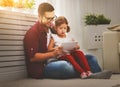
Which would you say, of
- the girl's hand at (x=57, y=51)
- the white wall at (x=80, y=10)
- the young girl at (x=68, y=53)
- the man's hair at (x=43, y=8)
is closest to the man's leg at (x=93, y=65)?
the young girl at (x=68, y=53)

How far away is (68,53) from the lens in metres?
3.27

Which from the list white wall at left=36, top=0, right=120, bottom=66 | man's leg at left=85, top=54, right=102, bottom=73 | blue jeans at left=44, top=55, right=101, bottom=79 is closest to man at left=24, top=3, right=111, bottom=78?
blue jeans at left=44, top=55, right=101, bottom=79

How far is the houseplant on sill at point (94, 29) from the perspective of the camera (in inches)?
167

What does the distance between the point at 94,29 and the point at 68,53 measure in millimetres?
1090

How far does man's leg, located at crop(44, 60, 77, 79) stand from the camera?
10.2 ft

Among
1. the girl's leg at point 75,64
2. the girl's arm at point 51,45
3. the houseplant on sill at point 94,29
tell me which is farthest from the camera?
the houseplant on sill at point 94,29

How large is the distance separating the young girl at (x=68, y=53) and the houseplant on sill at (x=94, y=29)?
2.80 feet

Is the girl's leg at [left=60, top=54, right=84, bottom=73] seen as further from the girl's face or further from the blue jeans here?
the girl's face

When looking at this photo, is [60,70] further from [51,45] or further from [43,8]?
[43,8]

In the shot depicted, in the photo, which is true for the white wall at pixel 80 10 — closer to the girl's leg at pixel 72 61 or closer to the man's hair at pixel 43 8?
the man's hair at pixel 43 8

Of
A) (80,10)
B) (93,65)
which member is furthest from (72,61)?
(80,10)

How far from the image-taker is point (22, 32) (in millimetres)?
3295

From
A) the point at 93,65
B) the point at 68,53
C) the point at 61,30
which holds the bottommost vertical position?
the point at 93,65

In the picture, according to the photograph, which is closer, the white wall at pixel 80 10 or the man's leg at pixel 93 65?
the man's leg at pixel 93 65
